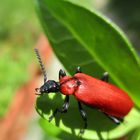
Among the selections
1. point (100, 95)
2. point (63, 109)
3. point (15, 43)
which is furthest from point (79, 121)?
point (15, 43)

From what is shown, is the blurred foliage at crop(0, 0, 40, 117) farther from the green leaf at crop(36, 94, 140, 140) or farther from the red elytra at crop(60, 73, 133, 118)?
the green leaf at crop(36, 94, 140, 140)

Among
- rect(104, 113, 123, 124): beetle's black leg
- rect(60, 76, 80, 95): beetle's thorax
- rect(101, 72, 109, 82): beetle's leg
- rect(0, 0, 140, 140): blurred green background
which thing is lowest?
rect(104, 113, 123, 124): beetle's black leg

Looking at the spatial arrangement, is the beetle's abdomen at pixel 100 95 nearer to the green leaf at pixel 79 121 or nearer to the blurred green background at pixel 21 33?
the green leaf at pixel 79 121

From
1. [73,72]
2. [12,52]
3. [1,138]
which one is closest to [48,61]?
[12,52]

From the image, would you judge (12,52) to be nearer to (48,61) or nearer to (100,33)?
(48,61)

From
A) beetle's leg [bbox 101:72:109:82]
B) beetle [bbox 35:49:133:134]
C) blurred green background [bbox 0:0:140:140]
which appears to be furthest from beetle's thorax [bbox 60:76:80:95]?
blurred green background [bbox 0:0:140:140]

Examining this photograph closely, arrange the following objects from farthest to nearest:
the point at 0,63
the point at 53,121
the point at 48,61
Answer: the point at 48,61 → the point at 0,63 → the point at 53,121

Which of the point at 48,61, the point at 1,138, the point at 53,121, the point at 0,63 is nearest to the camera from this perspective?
the point at 53,121
